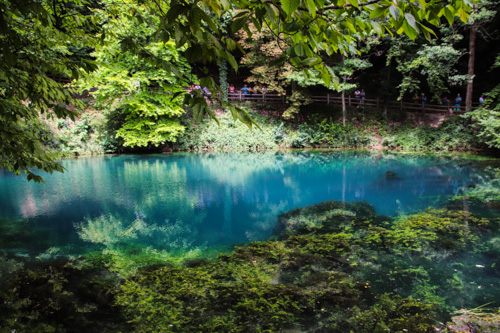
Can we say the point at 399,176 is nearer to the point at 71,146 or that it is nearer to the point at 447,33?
the point at 447,33

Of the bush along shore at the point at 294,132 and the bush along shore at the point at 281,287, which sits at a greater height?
the bush along shore at the point at 294,132

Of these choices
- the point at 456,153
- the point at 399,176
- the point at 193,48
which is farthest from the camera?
the point at 456,153

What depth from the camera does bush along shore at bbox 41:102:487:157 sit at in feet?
63.4

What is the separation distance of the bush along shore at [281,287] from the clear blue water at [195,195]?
106 centimetres

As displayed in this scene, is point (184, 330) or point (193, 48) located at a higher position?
point (193, 48)

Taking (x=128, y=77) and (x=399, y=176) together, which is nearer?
(x=399, y=176)

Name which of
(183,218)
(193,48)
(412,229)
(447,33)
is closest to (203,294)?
(193,48)

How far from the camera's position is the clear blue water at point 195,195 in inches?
267

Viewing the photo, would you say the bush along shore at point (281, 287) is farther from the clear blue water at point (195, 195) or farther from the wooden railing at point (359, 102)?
the wooden railing at point (359, 102)

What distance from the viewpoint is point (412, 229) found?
6.47m

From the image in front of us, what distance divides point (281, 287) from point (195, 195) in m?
6.59

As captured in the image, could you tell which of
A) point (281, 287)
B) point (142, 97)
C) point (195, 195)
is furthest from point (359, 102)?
point (281, 287)

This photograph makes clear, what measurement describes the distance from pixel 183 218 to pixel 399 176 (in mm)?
9336

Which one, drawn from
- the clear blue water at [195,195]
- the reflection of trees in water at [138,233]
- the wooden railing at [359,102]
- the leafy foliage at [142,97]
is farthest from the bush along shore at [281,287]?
the wooden railing at [359,102]
